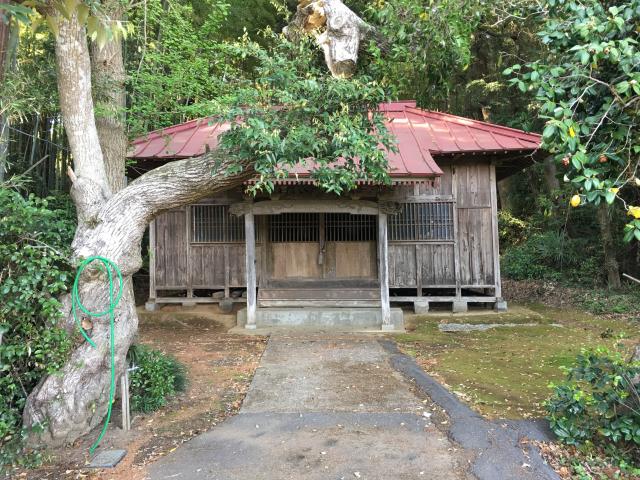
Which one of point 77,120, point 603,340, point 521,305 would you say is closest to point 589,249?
point 521,305

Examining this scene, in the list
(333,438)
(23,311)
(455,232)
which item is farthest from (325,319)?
(23,311)

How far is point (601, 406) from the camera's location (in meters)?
3.44

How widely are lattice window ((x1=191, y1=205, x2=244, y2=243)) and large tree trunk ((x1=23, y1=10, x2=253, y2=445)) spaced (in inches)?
216

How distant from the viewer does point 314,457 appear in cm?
346

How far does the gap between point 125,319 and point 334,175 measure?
2373mm

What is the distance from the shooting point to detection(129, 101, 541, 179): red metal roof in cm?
839

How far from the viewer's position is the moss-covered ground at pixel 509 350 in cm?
477

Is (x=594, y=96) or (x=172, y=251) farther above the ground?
(x=594, y=96)

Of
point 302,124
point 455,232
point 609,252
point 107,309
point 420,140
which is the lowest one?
point 107,309

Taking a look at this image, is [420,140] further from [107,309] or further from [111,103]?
[107,309]

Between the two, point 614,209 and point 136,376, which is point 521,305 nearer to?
point 614,209

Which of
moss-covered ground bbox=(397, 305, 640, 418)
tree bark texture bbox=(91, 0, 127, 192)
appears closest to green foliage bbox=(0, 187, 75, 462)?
tree bark texture bbox=(91, 0, 127, 192)

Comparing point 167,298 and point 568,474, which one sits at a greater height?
point 167,298

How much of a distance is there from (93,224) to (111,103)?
2.41 metres
